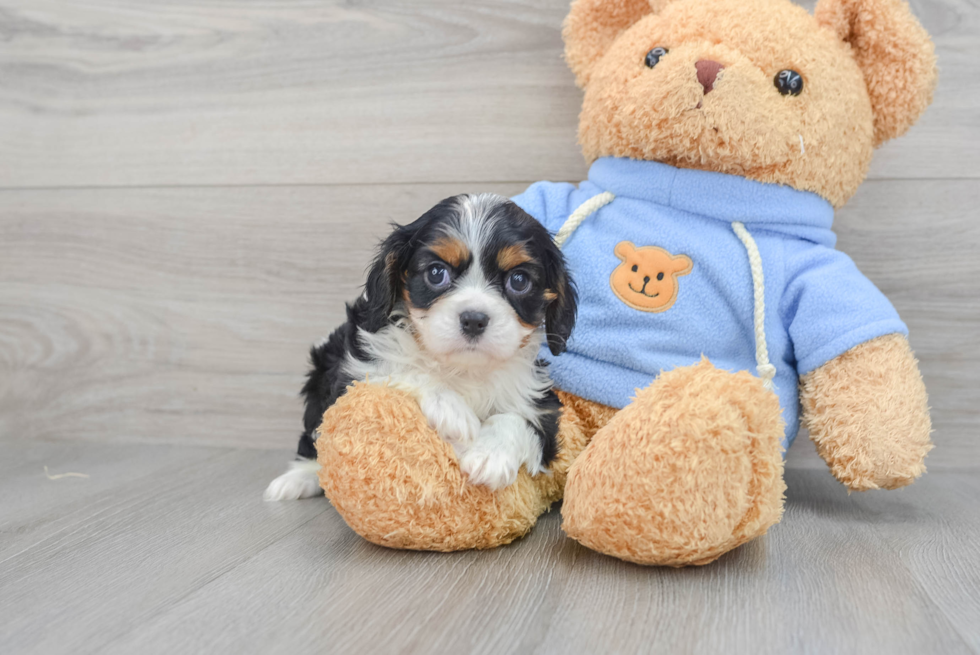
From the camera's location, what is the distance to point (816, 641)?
919mm

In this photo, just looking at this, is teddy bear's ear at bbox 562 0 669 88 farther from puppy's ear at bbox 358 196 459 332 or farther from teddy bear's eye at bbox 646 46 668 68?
puppy's ear at bbox 358 196 459 332

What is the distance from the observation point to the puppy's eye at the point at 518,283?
4.21 ft

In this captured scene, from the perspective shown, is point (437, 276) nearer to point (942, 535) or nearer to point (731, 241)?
point (731, 241)

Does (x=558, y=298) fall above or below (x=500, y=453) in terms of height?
above

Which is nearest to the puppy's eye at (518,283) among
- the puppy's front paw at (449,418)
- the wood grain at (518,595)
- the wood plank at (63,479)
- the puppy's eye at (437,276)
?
the puppy's eye at (437,276)

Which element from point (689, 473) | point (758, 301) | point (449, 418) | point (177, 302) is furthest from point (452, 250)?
point (177, 302)

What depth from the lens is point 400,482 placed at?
3.91 ft

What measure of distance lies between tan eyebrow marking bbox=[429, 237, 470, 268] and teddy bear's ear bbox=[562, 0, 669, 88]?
26.7 inches

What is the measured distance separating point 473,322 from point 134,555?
0.73 metres

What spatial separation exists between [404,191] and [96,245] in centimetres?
96

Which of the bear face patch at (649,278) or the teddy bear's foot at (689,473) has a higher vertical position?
the bear face patch at (649,278)

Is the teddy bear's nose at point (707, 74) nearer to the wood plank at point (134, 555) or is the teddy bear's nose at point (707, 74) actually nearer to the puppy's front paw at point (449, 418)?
the puppy's front paw at point (449, 418)

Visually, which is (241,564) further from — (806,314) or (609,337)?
(806,314)

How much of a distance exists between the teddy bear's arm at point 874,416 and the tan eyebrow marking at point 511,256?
0.66m
